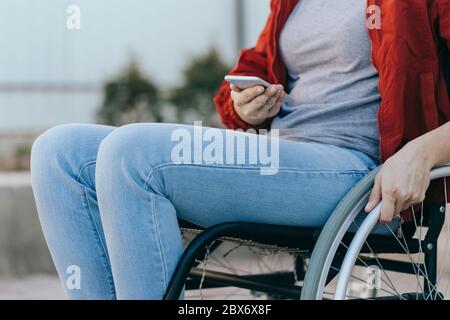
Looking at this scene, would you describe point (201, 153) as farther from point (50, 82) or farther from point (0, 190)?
point (50, 82)

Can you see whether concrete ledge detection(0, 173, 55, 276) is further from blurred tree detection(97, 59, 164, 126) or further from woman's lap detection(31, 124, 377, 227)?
woman's lap detection(31, 124, 377, 227)

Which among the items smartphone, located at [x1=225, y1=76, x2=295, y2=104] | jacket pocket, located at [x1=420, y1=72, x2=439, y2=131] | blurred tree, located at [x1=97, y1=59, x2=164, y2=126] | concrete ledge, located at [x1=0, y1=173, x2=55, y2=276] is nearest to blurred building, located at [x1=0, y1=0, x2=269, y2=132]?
blurred tree, located at [x1=97, y1=59, x2=164, y2=126]

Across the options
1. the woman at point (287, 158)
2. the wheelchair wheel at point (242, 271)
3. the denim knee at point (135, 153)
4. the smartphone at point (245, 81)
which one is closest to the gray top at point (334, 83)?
the woman at point (287, 158)

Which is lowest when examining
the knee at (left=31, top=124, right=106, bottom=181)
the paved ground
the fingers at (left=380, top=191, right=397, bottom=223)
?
the paved ground

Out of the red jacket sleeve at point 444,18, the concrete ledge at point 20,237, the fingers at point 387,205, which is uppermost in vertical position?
the red jacket sleeve at point 444,18

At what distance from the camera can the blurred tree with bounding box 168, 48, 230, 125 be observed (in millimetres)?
5859

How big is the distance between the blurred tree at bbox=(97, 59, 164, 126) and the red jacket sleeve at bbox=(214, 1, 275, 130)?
3.80 m

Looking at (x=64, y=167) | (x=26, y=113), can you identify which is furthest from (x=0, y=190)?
(x=64, y=167)

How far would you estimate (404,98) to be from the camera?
1.53 meters

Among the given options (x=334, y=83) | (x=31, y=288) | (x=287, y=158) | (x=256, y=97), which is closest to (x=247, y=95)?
(x=256, y=97)

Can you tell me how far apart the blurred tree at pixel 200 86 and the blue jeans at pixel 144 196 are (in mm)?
4253

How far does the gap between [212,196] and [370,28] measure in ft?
1.59

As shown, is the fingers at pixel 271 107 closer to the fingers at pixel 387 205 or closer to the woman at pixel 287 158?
the woman at pixel 287 158

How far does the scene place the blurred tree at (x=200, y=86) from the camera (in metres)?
5.86
